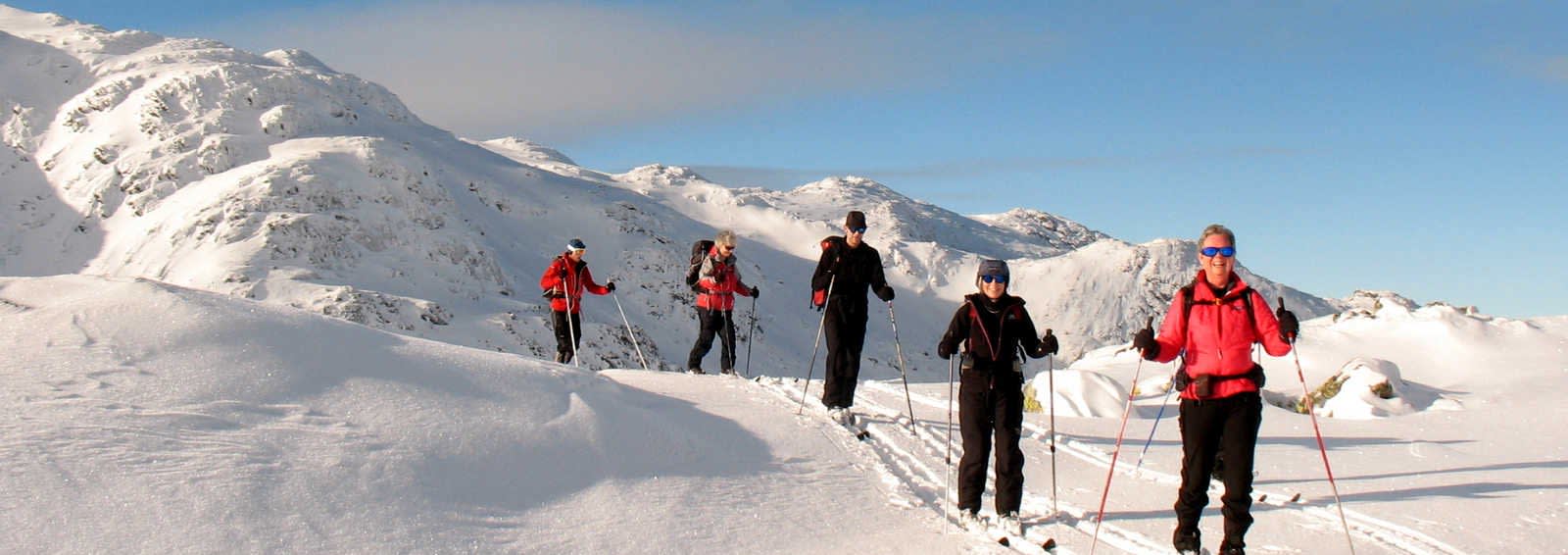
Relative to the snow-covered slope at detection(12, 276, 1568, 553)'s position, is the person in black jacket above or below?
above

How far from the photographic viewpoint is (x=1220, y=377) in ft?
18.2

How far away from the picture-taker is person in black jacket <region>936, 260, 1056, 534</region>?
6453 mm

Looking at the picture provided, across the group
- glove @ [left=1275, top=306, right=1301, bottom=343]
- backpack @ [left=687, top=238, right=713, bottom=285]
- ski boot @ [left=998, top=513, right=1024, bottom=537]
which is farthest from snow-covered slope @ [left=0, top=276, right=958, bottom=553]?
backpack @ [left=687, top=238, right=713, bottom=285]

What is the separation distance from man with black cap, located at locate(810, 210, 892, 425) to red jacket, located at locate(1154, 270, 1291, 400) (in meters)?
3.90

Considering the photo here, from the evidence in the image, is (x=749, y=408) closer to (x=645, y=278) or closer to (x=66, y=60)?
(x=645, y=278)

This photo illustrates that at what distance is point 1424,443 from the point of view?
10125 millimetres

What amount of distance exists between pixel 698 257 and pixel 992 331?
7.07 m

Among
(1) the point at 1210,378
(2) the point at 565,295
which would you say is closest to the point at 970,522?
(1) the point at 1210,378

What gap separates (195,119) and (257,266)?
10806 millimetres

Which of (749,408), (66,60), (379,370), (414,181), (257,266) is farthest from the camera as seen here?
(66,60)

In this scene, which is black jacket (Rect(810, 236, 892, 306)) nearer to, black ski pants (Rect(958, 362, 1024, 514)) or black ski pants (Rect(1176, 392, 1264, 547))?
black ski pants (Rect(958, 362, 1024, 514))

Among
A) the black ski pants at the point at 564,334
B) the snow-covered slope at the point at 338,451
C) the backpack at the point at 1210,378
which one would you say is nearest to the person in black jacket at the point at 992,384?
the snow-covered slope at the point at 338,451

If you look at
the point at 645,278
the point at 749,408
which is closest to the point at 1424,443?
the point at 749,408

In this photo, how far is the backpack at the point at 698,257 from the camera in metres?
12.6
